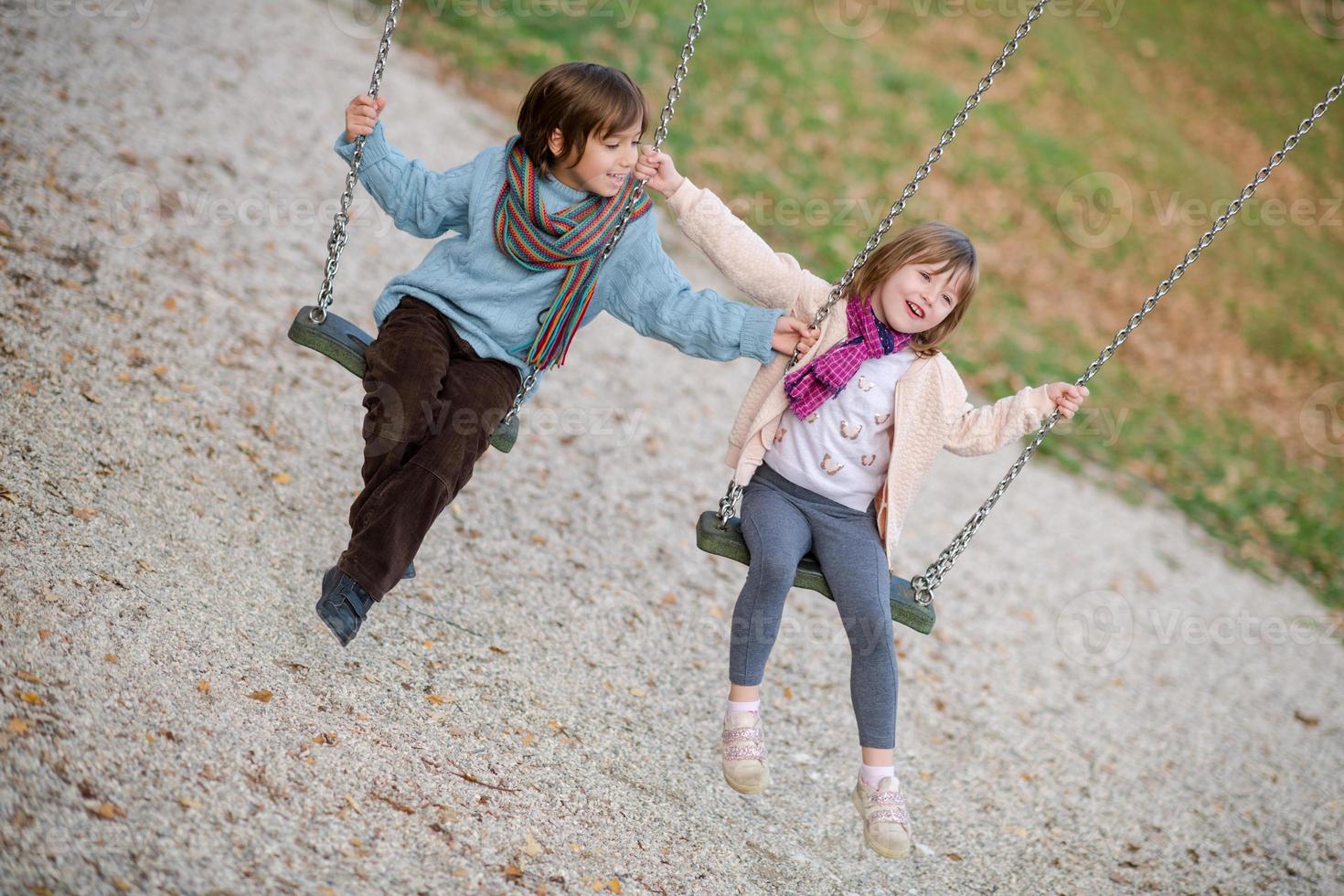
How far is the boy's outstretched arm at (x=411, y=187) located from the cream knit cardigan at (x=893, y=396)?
2.17 feet

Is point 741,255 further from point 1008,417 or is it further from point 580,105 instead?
point 1008,417

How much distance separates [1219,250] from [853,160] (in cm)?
537

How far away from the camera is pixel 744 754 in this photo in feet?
10.8

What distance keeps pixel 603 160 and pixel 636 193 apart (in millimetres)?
135

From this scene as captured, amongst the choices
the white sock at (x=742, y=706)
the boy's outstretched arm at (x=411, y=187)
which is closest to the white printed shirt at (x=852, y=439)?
the white sock at (x=742, y=706)

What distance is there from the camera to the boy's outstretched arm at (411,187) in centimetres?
337

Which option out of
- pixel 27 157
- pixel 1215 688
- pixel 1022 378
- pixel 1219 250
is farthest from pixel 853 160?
pixel 27 157

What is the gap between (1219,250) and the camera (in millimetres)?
13242

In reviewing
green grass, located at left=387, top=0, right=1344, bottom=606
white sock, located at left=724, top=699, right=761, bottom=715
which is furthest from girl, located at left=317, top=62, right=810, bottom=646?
green grass, located at left=387, top=0, right=1344, bottom=606

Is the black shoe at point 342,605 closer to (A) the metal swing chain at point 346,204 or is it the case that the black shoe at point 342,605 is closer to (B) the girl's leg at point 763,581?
(A) the metal swing chain at point 346,204

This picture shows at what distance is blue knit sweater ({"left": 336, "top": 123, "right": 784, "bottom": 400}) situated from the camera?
334cm

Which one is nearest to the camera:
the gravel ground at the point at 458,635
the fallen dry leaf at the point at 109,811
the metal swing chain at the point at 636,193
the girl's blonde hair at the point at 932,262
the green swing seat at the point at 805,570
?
the fallen dry leaf at the point at 109,811

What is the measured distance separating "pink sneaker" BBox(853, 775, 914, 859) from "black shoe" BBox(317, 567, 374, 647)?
1.59 m

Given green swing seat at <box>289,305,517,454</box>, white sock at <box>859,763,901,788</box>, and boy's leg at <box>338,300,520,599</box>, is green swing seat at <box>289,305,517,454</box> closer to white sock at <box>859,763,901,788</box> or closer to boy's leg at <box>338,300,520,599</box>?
boy's leg at <box>338,300,520,599</box>
